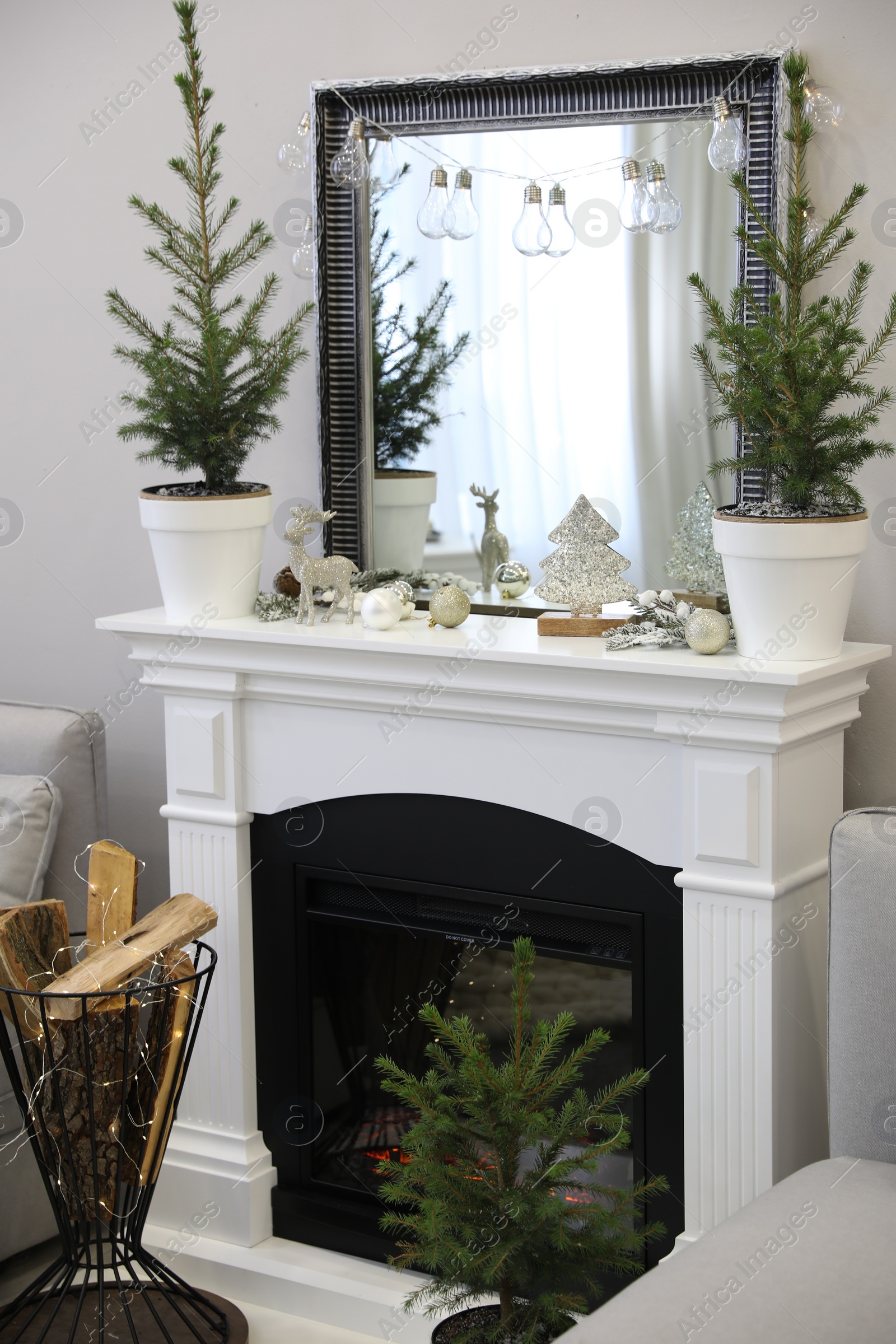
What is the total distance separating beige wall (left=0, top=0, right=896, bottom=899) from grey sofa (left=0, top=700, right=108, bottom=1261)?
13.1 inches

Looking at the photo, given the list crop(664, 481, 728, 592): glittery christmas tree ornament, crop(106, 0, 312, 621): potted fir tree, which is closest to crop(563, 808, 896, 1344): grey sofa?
crop(664, 481, 728, 592): glittery christmas tree ornament

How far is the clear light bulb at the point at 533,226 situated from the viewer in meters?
2.18

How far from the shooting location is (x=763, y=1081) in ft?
6.24

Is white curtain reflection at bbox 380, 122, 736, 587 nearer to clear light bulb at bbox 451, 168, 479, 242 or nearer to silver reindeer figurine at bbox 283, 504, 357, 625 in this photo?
clear light bulb at bbox 451, 168, 479, 242

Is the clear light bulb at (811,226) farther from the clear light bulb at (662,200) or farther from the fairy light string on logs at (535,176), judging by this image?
the clear light bulb at (662,200)

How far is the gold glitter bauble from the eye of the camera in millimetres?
2119

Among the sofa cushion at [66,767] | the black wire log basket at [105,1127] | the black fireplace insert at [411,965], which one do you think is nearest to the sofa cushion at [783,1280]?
the black fireplace insert at [411,965]

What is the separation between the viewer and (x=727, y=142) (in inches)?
80.0

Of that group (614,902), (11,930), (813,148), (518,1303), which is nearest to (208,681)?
(11,930)

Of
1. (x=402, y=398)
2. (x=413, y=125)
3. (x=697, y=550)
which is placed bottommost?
(x=697, y=550)

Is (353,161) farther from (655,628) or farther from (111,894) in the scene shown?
(111,894)

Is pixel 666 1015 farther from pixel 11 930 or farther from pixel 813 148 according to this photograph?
pixel 813 148

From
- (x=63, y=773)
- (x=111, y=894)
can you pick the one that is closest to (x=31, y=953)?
(x=111, y=894)

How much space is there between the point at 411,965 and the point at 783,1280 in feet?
3.46
